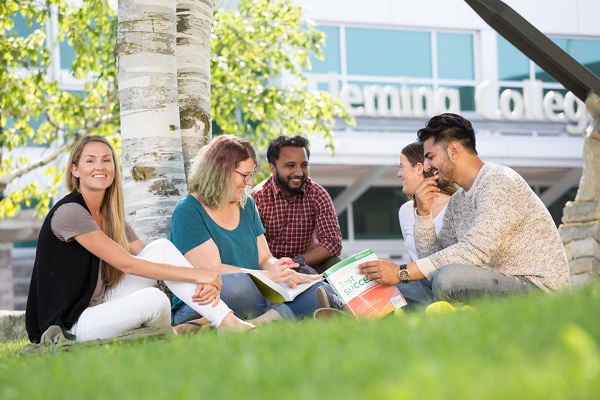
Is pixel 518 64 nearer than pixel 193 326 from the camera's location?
No

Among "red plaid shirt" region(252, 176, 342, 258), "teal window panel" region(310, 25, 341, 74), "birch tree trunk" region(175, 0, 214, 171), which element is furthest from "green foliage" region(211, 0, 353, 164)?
"red plaid shirt" region(252, 176, 342, 258)

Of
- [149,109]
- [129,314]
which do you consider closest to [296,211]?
[149,109]

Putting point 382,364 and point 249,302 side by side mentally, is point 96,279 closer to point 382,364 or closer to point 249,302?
point 249,302

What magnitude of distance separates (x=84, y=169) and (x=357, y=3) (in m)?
18.1

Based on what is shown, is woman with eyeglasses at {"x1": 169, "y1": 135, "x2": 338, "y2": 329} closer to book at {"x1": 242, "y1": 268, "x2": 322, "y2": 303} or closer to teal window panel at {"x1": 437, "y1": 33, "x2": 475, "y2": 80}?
book at {"x1": 242, "y1": 268, "x2": 322, "y2": 303}

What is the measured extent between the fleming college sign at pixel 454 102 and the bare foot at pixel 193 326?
52.9 feet

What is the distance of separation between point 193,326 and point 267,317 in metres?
0.50

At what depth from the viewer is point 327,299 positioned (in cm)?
658

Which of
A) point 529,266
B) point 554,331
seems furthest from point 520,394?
point 529,266

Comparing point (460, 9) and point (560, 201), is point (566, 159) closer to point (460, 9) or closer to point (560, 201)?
point (560, 201)

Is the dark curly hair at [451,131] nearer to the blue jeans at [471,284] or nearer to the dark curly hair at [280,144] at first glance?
the blue jeans at [471,284]

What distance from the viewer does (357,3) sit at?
23.7m

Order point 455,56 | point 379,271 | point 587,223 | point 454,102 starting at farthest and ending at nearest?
point 455,56, point 454,102, point 587,223, point 379,271

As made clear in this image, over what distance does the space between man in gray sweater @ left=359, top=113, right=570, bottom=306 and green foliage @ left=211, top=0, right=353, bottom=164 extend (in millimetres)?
9146
